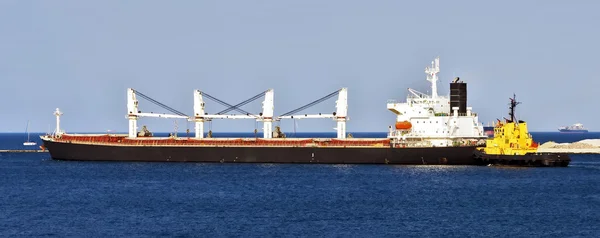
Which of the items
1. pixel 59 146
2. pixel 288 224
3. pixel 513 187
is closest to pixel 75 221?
pixel 288 224

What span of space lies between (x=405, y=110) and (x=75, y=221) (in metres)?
Result: 39.4

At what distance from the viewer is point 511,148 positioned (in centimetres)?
7756

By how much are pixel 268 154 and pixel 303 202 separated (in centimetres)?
3016

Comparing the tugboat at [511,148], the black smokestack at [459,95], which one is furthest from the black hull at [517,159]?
the black smokestack at [459,95]

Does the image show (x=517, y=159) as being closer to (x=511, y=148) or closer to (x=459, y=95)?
(x=511, y=148)

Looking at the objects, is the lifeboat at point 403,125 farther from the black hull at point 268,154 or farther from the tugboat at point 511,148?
the tugboat at point 511,148

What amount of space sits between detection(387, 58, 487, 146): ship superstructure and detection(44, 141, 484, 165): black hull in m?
1.44

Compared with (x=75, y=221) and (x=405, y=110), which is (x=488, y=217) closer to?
(x=75, y=221)

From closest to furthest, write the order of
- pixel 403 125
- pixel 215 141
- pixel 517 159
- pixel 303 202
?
1. pixel 303 202
2. pixel 517 159
3. pixel 403 125
4. pixel 215 141

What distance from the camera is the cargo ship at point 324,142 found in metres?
79.2

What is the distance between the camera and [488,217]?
4919 cm

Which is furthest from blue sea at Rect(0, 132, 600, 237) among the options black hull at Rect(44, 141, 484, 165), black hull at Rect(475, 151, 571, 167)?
black hull at Rect(44, 141, 484, 165)

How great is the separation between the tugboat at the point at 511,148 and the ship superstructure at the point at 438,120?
1.47 metres

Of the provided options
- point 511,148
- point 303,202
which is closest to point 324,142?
point 511,148
